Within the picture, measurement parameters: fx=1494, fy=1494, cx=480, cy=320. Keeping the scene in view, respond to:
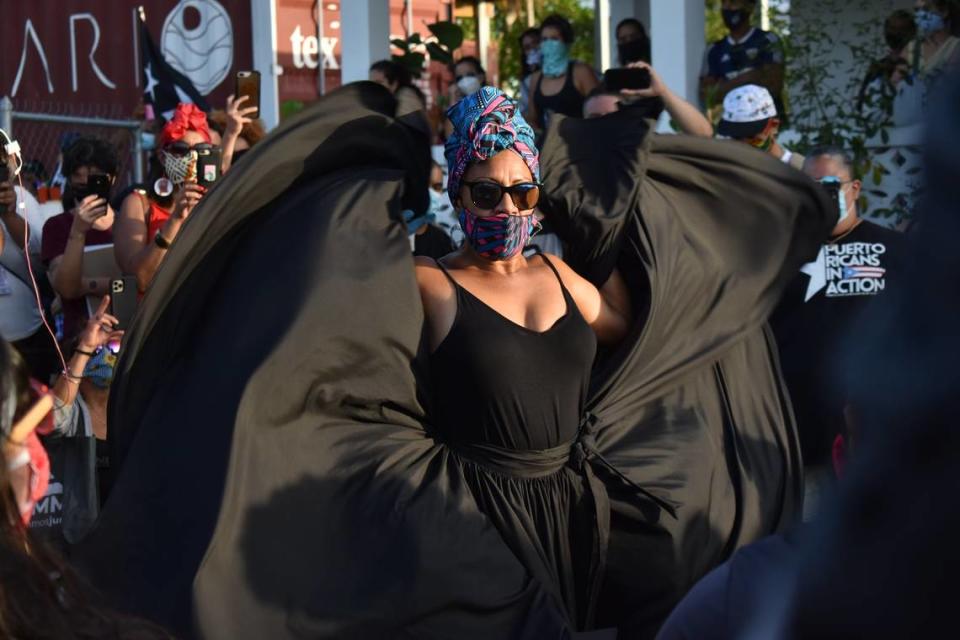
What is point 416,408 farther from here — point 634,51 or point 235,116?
point 634,51

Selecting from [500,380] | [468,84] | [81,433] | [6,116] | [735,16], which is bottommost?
[81,433]

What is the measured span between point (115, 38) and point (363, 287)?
42.8ft

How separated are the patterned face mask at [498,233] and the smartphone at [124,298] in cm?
198

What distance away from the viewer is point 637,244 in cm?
449

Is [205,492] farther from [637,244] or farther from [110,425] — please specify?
[637,244]

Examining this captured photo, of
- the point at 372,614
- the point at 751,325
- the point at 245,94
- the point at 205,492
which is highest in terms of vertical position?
the point at 245,94

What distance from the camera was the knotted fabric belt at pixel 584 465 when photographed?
4.02 meters

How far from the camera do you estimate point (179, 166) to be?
6082 millimetres

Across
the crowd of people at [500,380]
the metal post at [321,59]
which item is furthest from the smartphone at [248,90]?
the metal post at [321,59]

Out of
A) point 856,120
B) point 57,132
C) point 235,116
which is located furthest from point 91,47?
point 235,116

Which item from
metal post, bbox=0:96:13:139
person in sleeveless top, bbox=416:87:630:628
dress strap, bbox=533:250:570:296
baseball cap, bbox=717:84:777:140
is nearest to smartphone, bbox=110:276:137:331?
person in sleeveless top, bbox=416:87:630:628

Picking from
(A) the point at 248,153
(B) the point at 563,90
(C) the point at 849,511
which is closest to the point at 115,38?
(B) the point at 563,90

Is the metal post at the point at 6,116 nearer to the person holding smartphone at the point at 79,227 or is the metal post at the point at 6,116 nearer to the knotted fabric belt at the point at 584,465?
the person holding smartphone at the point at 79,227

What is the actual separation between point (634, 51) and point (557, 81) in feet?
3.59
